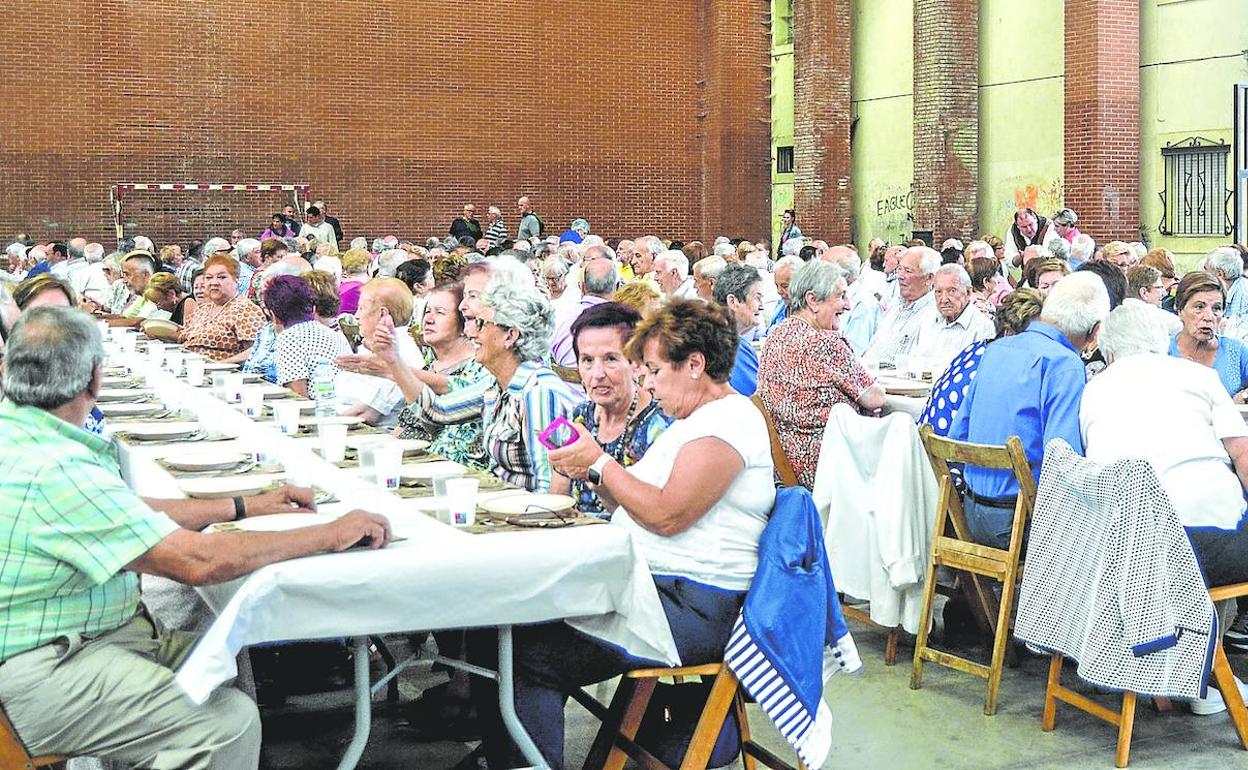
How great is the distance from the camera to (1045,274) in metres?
7.13

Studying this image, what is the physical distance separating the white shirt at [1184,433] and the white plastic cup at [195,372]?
412cm

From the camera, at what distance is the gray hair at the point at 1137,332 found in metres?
4.55

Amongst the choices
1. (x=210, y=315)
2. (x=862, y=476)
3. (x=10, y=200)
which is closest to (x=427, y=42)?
(x=10, y=200)

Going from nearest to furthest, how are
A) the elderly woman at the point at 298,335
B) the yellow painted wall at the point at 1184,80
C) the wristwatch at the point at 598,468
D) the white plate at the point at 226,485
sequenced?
the wristwatch at the point at 598,468
the white plate at the point at 226,485
the elderly woman at the point at 298,335
the yellow painted wall at the point at 1184,80

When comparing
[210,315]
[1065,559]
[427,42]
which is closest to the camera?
[1065,559]

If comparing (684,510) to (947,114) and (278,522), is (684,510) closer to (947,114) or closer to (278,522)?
(278,522)

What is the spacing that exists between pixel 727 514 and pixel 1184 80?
517 inches

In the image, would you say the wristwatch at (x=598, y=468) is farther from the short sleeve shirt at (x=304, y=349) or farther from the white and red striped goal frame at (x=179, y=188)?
the white and red striped goal frame at (x=179, y=188)

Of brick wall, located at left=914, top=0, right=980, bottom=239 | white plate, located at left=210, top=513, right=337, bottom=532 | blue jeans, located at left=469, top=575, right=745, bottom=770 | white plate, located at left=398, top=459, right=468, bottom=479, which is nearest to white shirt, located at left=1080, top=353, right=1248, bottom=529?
blue jeans, located at left=469, top=575, right=745, bottom=770

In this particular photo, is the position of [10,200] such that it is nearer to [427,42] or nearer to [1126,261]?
[427,42]

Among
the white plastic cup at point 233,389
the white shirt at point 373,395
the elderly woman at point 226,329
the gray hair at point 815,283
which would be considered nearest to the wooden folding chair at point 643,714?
the white shirt at point 373,395

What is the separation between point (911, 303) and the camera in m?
8.40

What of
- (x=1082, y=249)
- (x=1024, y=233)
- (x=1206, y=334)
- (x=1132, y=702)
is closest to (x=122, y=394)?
(x=1132, y=702)

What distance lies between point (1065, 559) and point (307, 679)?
2.42m
